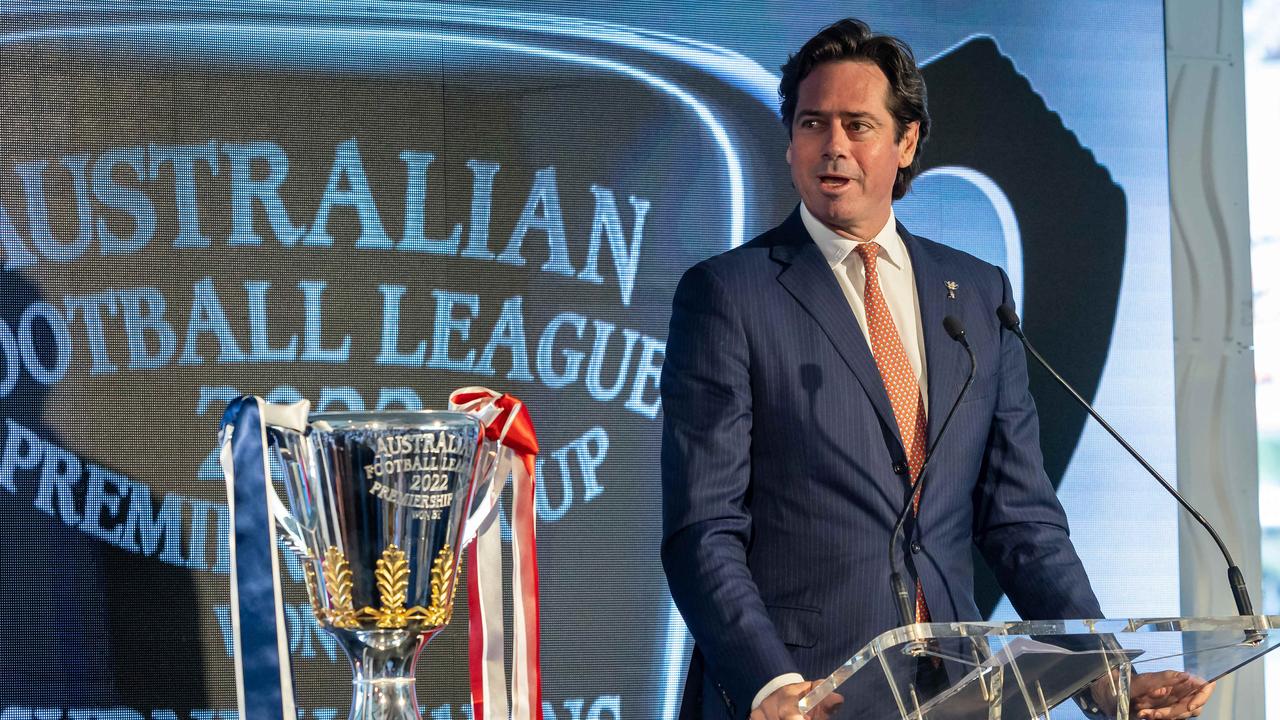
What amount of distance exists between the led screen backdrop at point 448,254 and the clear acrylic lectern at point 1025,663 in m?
1.67

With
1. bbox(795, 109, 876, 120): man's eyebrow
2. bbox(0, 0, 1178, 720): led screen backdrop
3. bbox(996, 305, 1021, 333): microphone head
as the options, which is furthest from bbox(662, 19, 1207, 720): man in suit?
bbox(0, 0, 1178, 720): led screen backdrop

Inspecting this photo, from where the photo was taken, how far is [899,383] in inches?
75.7

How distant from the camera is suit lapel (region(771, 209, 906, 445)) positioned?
1882 mm

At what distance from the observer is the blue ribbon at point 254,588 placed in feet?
3.63

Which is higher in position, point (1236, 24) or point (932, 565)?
point (1236, 24)

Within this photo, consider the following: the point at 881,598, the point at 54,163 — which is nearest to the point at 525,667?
the point at 881,598

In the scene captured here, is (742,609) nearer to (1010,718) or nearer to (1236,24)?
(1010,718)

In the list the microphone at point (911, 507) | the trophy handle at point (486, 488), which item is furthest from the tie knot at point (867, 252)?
the trophy handle at point (486, 488)

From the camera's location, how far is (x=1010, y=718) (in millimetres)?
1316

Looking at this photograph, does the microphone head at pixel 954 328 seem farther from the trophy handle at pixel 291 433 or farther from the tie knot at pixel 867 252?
the trophy handle at pixel 291 433

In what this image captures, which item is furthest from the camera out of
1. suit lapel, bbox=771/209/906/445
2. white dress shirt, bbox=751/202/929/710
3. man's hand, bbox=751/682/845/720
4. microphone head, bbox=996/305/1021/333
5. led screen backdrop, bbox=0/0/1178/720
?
led screen backdrop, bbox=0/0/1178/720

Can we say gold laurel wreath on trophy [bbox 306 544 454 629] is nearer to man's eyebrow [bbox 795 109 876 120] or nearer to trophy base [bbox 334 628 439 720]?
trophy base [bbox 334 628 439 720]

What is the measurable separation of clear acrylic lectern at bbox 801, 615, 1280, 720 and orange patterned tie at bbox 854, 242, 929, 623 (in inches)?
20.0

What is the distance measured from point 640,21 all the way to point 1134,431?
143 cm
